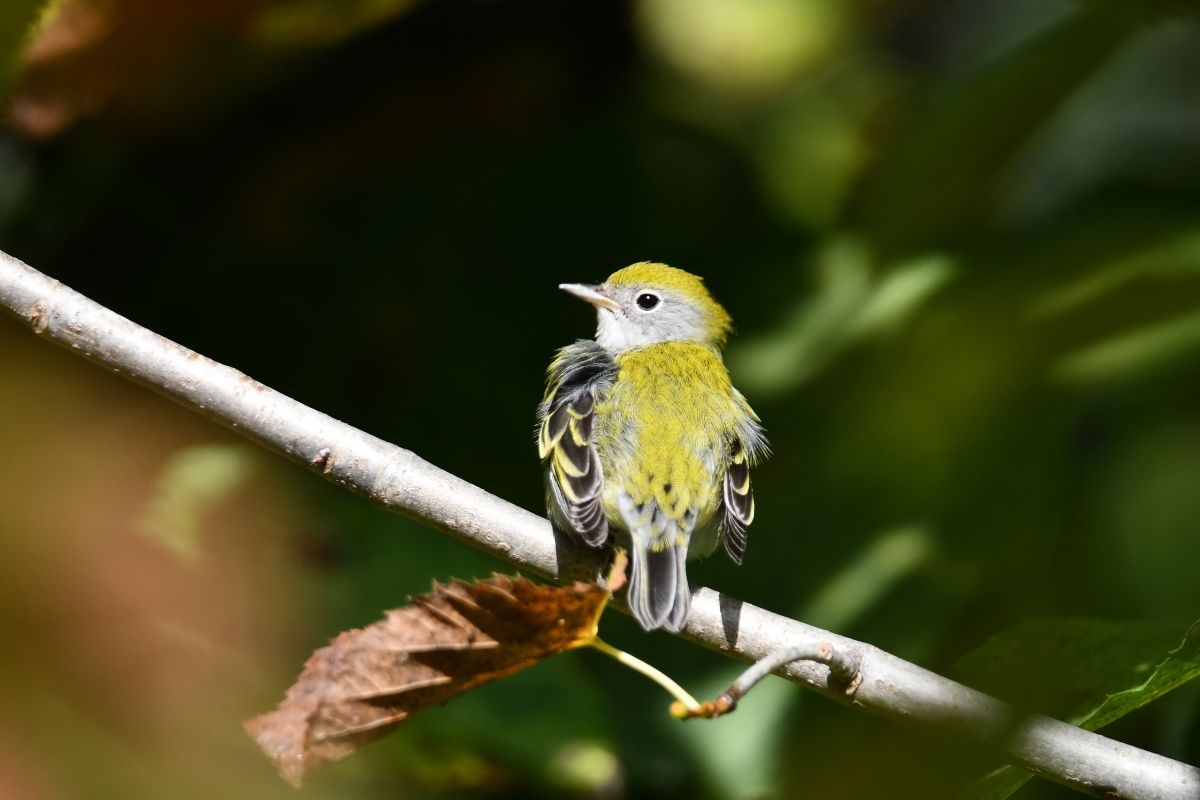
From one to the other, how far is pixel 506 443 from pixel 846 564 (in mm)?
834

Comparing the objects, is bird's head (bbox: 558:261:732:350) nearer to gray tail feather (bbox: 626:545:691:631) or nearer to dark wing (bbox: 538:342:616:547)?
dark wing (bbox: 538:342:616:547)

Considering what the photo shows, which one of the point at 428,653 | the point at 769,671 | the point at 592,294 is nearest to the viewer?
the point at 769,671

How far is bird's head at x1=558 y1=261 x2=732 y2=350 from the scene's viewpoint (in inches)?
122

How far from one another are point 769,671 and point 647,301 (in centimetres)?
196

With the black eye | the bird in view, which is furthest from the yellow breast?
the black eye

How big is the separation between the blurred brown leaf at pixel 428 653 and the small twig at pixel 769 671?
24 cm

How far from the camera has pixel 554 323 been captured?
9.91 feet

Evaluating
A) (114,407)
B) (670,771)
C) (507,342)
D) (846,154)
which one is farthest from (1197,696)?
(114,407)

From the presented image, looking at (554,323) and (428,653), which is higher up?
(554,323)

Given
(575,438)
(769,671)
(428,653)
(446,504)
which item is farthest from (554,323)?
(769,671)

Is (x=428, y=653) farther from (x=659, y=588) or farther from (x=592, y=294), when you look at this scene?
(x=592, y=294)

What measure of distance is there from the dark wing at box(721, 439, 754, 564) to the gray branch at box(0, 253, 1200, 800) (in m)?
0.39

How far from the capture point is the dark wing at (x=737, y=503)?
2385 millimetres

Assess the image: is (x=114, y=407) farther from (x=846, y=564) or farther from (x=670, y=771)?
(x=846, y=564)
